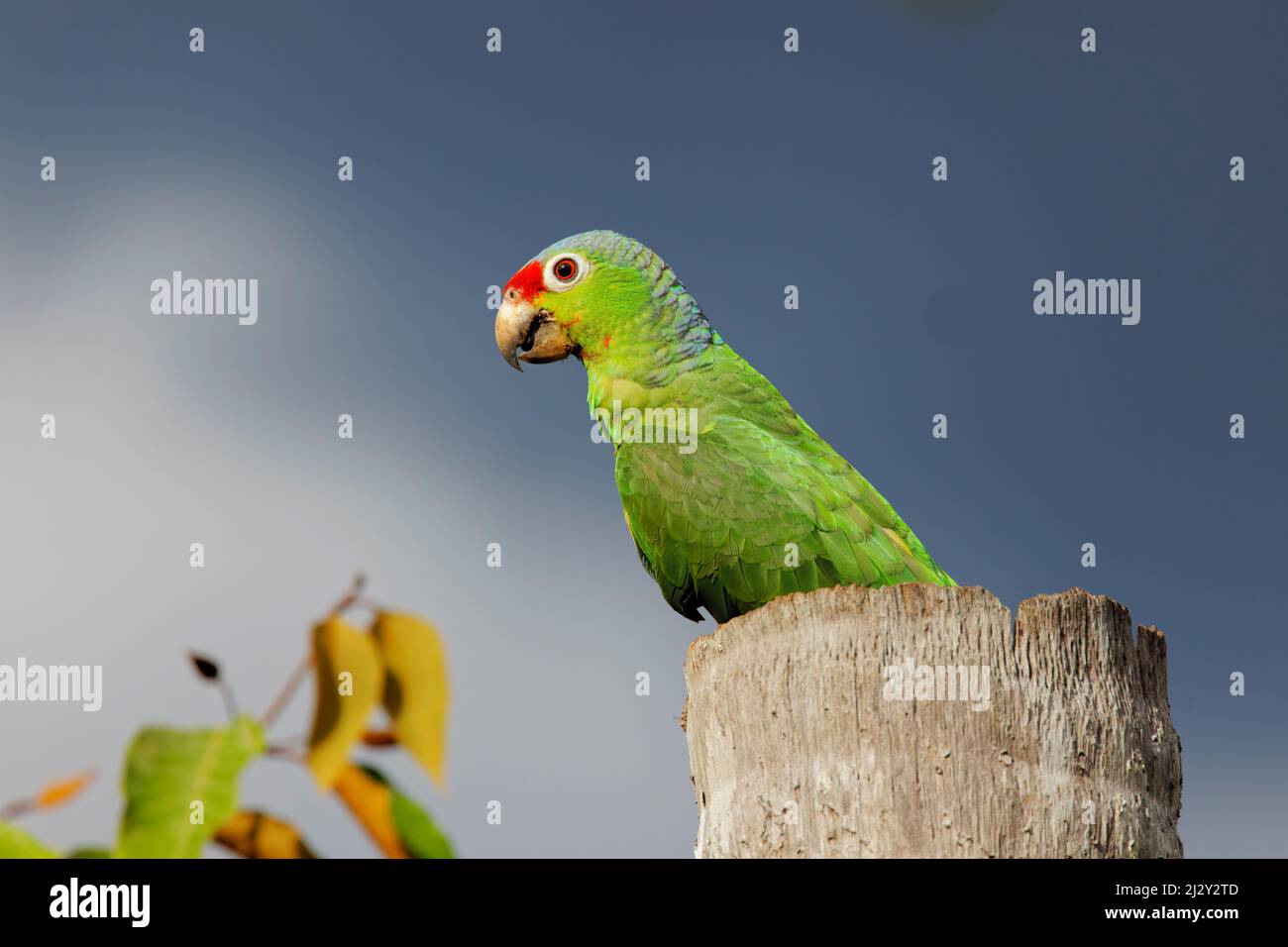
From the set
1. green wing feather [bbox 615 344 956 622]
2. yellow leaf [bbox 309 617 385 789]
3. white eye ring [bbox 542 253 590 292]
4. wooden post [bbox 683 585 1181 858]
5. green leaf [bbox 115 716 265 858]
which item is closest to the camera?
green leaf [bbox 115 716 265 858]

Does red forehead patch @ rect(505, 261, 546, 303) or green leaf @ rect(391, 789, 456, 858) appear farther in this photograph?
red forehead patch @ rect(505, 261, 546, 303)

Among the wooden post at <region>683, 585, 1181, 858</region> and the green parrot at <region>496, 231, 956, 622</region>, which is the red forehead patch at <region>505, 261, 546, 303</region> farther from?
the wooden post at <region>683, 585, 1181, 858</region>

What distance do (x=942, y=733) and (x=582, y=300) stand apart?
5.28m

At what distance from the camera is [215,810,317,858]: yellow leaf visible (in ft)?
4.33

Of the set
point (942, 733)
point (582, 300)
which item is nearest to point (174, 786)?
point (942, 733)

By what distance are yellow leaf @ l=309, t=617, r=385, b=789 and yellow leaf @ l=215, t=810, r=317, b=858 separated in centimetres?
10

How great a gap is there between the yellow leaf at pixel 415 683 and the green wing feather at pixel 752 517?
454 centimetres

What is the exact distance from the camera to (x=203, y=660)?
1.18 metres

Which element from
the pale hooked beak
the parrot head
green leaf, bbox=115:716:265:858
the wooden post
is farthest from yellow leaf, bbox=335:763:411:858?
the pale hooked beak

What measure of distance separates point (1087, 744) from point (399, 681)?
98.8 inches

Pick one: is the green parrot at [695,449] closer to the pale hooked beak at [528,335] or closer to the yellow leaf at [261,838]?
the pale hooked beak at [528,335]

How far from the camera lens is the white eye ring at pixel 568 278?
307 inches

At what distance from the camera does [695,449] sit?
654 cm
